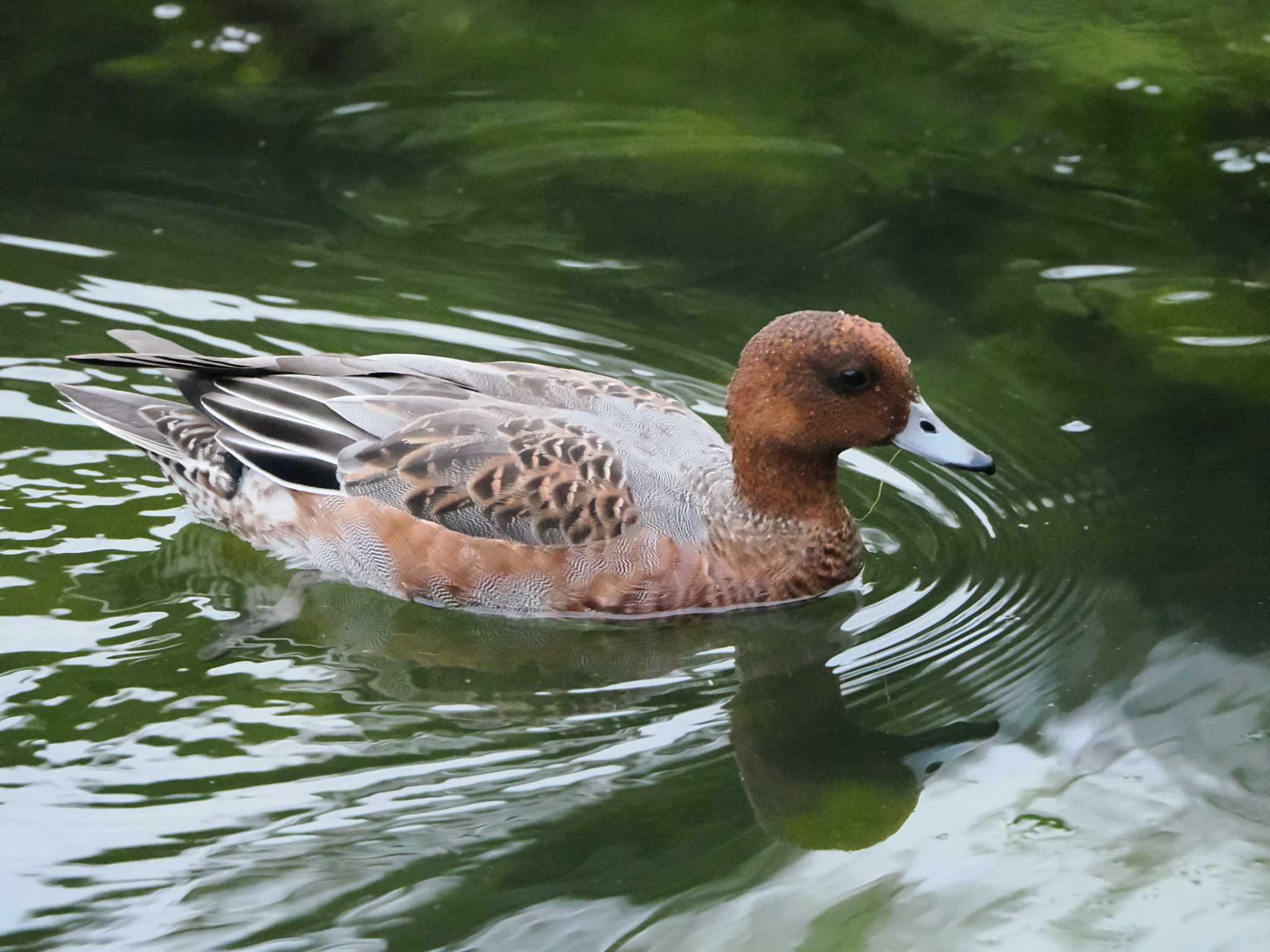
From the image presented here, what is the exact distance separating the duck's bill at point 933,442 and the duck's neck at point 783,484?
11.7 inches

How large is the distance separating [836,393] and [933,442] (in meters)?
0.35

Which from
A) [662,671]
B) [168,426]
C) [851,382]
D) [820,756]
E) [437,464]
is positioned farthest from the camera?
[168,426]

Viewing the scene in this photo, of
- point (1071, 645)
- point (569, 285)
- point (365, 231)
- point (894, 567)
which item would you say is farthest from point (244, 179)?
point (1071, 645)

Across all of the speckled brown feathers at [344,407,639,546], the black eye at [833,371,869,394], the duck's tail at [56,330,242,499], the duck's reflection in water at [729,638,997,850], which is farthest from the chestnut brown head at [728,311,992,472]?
the duck's tail at [56,330,242,499]

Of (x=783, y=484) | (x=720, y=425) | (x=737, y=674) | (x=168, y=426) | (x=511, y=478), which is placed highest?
(x=168, y=426)

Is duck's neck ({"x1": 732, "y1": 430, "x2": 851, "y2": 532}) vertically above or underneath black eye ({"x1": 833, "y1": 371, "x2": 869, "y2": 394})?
underneath

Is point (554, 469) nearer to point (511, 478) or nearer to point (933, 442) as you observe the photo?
point (511, 478)

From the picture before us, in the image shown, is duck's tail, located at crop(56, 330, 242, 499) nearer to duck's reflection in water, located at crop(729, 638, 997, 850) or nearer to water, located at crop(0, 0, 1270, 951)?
water, located at crop(0, 0, 1270, 951)

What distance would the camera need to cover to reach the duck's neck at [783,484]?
5.75 meters

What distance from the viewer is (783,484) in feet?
18.9

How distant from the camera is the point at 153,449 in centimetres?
622

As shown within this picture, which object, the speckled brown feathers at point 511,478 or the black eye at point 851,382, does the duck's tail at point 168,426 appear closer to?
the speckled brown feathers at point 511,478

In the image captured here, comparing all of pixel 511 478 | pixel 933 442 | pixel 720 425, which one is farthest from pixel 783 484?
pixel 720 425

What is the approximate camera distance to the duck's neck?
5750 millimetres
